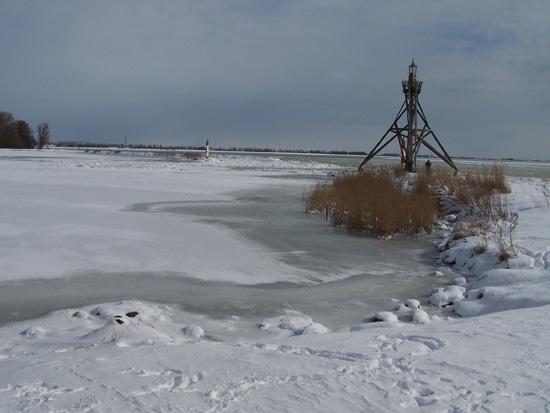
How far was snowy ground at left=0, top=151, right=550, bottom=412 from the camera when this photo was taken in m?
2.59

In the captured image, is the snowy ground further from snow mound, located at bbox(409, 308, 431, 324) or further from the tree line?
the tree line

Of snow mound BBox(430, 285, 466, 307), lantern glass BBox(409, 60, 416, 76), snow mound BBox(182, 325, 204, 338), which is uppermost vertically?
lantern glass BBox(409, 60, 416, 76)

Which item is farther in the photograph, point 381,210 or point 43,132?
point 43,132

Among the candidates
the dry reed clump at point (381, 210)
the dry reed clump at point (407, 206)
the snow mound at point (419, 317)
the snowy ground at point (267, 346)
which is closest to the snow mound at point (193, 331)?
the snowy ground at point (267, 346)

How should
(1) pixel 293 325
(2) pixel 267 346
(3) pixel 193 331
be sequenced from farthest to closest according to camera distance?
(1) pixel 293 325 → (3) pixel 193 331 → (2) pixel 267 346

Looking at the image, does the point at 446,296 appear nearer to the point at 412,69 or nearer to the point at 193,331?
the point at 193,331

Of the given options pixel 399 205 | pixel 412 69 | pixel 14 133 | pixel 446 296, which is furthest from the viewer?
pixel 14 133

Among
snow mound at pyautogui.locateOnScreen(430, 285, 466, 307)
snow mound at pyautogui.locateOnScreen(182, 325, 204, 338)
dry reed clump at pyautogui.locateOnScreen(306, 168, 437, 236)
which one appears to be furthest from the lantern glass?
snow mound at pyautogui.locateOnScreen(182, 325, 204, 338)

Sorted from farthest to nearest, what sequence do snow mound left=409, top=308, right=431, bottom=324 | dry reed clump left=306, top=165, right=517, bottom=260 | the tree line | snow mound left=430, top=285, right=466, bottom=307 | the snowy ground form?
the tree line
dry reed clump left=306, top=165, right=517, bottom=260
snow mound left=430, top=285, right=466, bottom=307
snow mound left=409, top=308, right=431, bottom=324
the snowy ground

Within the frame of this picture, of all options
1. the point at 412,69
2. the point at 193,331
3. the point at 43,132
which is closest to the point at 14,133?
the point at 43,132

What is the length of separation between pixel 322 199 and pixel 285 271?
664cm

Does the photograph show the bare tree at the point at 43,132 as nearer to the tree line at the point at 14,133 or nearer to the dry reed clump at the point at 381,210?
the tree line at the point at 14,133

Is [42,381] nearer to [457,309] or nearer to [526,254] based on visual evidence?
[457,309]

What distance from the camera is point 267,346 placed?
3.51m
